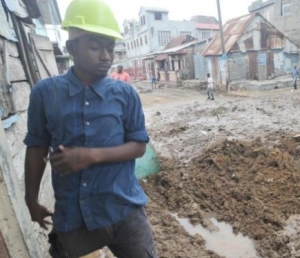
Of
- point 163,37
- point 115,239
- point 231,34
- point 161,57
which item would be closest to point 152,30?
point 163,37

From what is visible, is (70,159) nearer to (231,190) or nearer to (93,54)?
(93,54)

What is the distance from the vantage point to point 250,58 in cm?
1872

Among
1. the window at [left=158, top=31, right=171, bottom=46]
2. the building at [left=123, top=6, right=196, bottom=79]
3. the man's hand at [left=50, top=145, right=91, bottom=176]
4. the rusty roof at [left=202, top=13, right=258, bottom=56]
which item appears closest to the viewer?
the man's hand at [left=50, top=145, right=91, bottom=176]

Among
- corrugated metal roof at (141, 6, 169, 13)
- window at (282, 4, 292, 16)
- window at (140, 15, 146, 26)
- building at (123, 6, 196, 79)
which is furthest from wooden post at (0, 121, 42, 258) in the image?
window at (140, 15, 146, 26)

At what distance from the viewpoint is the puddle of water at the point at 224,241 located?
3.02 metres

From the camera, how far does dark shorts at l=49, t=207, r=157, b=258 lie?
52.1 inches

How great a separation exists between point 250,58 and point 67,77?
19.2 m

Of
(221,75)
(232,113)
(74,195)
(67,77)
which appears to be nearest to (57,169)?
(74,195)

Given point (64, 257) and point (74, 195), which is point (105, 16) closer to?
point (74, 195)

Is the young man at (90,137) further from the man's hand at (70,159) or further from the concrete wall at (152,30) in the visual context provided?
the concrete wall at (152,30)

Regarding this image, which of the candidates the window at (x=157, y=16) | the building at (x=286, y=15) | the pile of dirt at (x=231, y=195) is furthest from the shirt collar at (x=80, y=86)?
the window at (x=157, y=16)

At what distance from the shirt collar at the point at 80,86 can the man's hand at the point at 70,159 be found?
270 millimetres

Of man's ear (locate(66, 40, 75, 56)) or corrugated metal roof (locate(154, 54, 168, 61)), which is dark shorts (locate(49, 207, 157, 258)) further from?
corrugated metal roof (locate(154, 54, 168, 61))

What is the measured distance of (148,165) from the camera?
4730 millimetres
